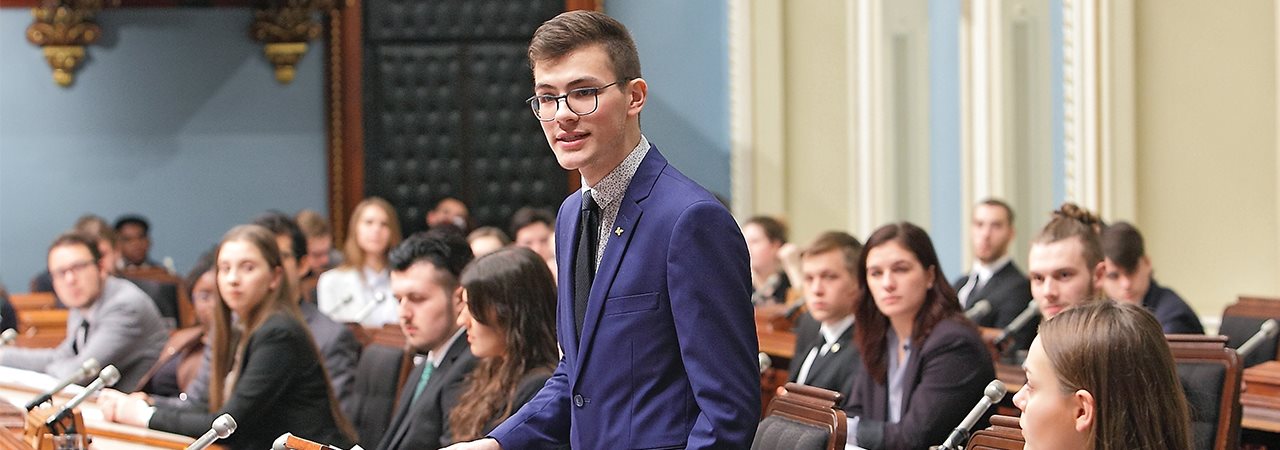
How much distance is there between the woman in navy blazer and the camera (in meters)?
4.28

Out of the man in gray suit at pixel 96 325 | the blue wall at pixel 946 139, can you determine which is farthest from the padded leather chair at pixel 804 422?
the blue wall at pixel 946 139

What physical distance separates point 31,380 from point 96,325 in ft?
2.38

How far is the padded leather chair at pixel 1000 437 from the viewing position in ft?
9.79

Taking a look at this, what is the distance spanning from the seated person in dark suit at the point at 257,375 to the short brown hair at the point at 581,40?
248cm

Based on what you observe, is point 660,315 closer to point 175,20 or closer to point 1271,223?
point 1271,223

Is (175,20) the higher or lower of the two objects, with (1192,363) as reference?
higher

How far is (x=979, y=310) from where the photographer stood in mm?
6930

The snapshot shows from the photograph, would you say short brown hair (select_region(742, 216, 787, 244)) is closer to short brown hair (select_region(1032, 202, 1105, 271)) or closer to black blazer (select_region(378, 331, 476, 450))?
short brown hair (select_region(1032, 202, 1105, 271))

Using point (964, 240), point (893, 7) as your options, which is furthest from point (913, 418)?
point (893, 7)

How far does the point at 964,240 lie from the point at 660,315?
7.31 m

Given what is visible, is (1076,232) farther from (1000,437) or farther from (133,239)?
(133,239)

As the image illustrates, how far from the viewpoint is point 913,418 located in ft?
14.1

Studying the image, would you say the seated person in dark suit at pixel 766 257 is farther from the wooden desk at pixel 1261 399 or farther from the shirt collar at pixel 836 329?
the wooden desk at pixel 1261 399

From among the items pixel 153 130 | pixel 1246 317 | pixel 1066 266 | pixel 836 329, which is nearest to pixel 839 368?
pixel 836 329
